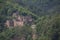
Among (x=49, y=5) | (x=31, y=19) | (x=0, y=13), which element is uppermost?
(x=0, y=13)

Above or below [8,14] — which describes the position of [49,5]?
below

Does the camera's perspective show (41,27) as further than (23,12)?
No

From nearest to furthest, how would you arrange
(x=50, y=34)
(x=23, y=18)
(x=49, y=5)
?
1. (x=50, y=34)
2. (x=23, y=18)
3. (x=49, y=5)

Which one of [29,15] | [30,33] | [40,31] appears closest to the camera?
[40,31]

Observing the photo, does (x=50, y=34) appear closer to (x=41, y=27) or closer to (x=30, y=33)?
(x=41, y=27)

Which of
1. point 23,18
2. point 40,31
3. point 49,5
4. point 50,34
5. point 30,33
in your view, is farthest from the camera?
point 49,5

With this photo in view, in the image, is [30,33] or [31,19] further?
[31,19]

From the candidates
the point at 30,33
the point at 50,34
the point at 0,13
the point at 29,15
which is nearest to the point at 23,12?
the point at 29,15

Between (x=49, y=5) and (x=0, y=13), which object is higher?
(x=0, y=13)

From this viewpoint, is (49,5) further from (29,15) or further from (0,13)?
(0,13)

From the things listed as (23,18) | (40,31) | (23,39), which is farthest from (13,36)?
(23,18)
